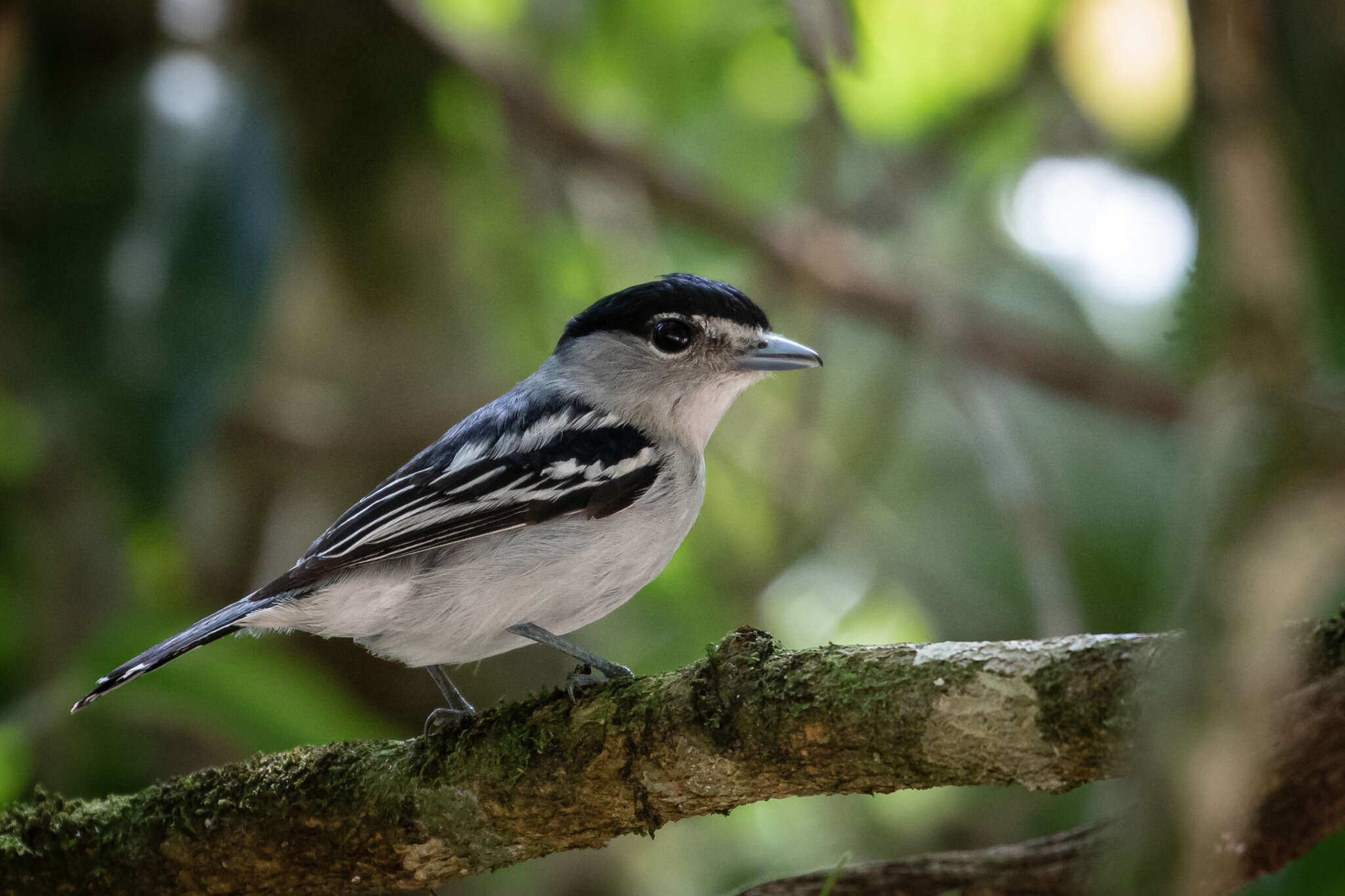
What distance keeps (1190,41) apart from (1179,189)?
333cm

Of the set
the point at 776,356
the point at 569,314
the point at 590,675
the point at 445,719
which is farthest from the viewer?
the point at 569,314

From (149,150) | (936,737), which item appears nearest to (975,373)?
(149,150)

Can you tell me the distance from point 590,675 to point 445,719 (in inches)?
14.3

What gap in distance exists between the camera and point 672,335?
10.6 ft

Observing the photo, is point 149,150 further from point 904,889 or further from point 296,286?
point 904,889

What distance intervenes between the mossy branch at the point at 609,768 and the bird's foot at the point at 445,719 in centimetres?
5

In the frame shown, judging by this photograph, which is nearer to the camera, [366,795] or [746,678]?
[746,678]

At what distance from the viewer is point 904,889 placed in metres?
2.03

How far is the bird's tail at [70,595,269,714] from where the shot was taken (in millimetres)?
2330

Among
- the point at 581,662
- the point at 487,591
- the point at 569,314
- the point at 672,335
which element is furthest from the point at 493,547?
the point at 569,314

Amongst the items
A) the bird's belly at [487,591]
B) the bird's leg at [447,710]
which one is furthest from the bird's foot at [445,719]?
the bird's belly at [487,591]

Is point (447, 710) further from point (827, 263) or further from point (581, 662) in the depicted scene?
point (827, 263)

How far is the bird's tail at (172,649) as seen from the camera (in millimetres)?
2330

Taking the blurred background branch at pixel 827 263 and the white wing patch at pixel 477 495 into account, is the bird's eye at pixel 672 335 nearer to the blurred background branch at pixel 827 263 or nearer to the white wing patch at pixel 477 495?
the white wing patch at pixel 477 495
